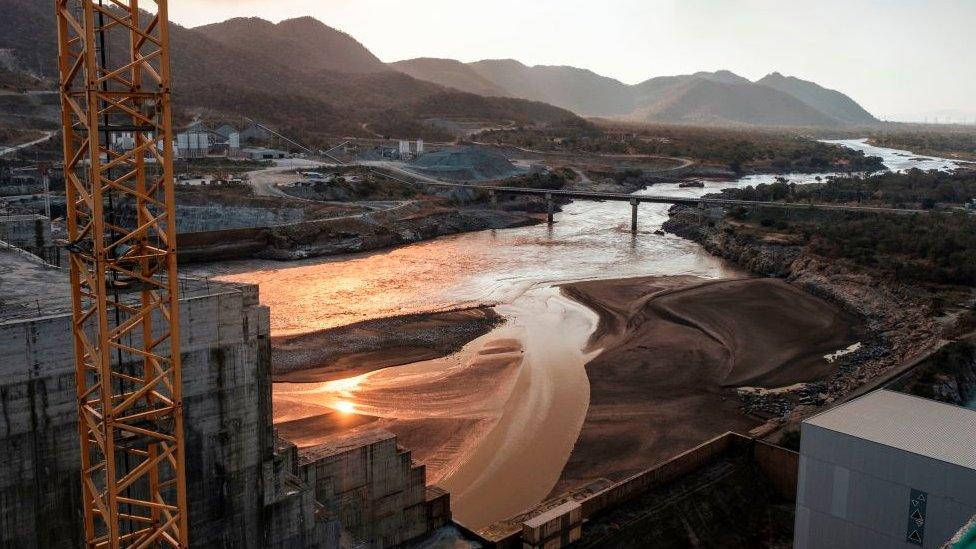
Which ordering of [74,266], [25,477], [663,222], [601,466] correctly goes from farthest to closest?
[663,222] → [601,466] → [25,477] → [74,266]

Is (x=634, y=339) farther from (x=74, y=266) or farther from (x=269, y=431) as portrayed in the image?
(x=74, y=266)

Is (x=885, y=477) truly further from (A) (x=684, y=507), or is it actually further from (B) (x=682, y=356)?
(B) (x=682, y=356)

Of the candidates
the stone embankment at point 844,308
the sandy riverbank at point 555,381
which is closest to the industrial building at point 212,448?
the sandy riverbank at point 555,381

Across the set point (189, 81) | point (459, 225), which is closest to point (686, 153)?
point (459, 225)

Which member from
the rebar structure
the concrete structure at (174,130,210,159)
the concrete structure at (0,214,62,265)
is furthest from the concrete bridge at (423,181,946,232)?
the rebar structure

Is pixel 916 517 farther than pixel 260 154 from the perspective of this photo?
No

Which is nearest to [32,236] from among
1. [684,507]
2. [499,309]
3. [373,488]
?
[373,488]

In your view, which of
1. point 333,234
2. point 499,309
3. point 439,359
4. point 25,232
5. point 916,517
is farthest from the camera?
point 333,234

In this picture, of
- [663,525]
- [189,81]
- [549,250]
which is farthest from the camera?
[189,81]
